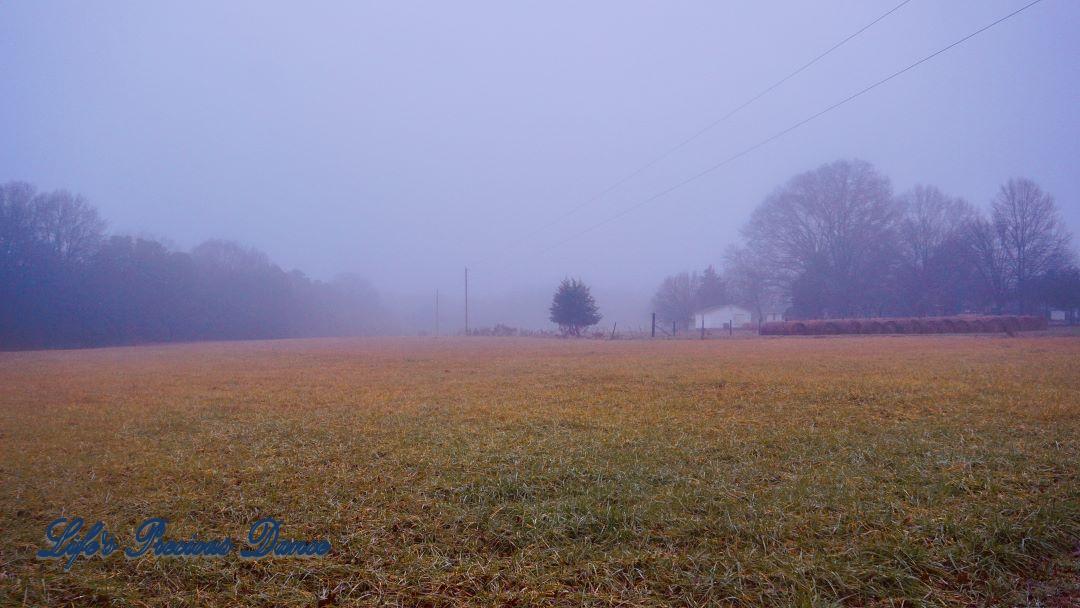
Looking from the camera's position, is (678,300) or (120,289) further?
(678,300)

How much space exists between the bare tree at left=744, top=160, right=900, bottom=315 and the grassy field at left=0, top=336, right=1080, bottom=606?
47.3m

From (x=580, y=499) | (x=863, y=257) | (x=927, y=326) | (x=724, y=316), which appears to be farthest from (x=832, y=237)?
(x=580, y=499)

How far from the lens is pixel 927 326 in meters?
25.6

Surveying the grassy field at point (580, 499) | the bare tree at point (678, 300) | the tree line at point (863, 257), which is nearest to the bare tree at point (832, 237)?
the tree line at point (863, 257)

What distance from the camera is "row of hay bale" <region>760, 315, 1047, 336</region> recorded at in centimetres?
2363

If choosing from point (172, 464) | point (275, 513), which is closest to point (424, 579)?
point (275, 513)

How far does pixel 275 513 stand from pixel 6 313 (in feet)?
96.1

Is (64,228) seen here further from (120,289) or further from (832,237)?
(832,237)

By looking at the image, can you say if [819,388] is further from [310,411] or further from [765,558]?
[310,411]

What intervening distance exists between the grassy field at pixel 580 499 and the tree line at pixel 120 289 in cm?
2588

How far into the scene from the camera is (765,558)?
5.99 ft

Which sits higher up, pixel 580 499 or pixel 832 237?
pixel 832 237

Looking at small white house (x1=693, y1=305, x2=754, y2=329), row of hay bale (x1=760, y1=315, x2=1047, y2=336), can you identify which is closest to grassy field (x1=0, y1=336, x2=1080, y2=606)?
row of hay bale (x1=760, y1=315, x2=1047, y2=336)

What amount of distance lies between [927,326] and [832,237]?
25.5 m
